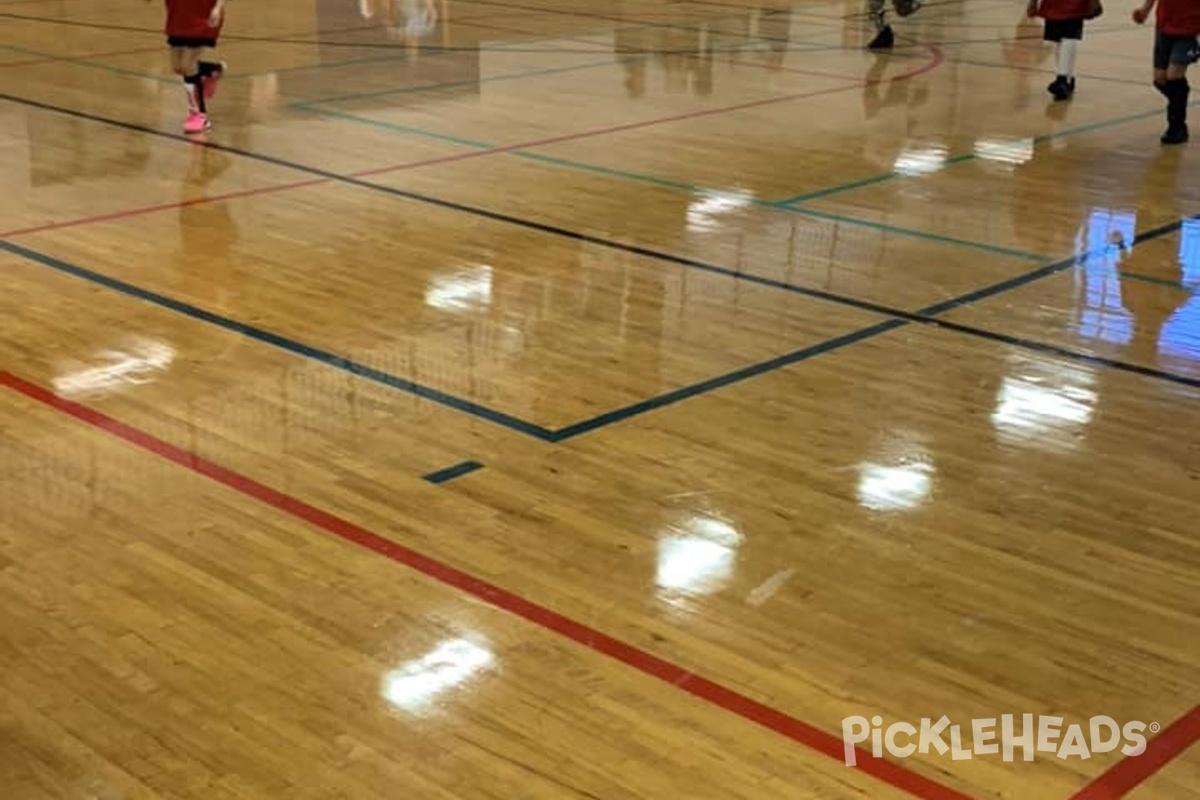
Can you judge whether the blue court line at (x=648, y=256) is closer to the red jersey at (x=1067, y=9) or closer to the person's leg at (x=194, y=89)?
the person's leg at (x=194, y=89)

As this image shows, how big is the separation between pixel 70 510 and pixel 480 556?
1.20m

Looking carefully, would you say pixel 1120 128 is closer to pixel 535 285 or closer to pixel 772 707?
pixel 535 285

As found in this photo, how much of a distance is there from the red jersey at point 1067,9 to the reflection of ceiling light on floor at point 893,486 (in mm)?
7732

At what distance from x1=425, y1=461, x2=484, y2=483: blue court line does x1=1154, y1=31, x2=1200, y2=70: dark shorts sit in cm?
676

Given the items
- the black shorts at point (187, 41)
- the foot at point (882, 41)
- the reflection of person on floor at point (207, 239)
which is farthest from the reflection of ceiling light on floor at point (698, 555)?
the foot at point (882, 41)

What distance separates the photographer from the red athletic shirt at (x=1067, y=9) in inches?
447

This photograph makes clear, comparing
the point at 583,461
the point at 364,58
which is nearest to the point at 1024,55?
the point at 364,58

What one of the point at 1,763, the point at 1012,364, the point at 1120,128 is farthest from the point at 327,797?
the point at 1120,128

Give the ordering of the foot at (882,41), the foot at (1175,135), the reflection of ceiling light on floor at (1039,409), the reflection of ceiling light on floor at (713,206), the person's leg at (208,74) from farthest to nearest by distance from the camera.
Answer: the foot at (882,41) < the foot at (1175,135) < the person's leg at (208,74) < the reflection of ceiling light on floor at (713,206) < the reflection of ceiling light on floor at (1039,409)

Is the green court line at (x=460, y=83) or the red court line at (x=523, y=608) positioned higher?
the green court line at (x=460, y=83)

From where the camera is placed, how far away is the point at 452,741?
3.20 meters

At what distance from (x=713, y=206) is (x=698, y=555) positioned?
4.23 m

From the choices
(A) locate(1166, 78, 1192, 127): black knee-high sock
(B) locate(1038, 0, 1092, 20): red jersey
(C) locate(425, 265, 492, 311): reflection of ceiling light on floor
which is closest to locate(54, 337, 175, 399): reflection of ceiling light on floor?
(C) locate(425, 265, 492, 311): reflection of ceiling light on floor

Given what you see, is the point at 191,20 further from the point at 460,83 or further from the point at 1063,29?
the point at 1063,29
